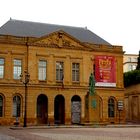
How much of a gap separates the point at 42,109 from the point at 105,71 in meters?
10.1

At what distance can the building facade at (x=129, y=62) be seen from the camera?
105 meters

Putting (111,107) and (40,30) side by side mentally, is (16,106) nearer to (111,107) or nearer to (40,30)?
(40,30)

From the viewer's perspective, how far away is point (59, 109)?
52125 mm

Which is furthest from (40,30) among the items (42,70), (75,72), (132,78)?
(132,78)

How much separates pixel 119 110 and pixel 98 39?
10.8 meters

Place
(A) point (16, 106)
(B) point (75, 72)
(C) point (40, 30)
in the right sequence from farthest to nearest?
(C) point (40, 30) → (B) point (75, 72) → (A) point (16, 106)

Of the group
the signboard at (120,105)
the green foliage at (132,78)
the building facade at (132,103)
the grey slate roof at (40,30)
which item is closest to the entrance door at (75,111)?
the signboard at (120,105)

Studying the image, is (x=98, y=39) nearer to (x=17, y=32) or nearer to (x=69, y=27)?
(x=69, y=27)

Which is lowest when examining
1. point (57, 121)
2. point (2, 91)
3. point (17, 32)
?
point (57, 121)

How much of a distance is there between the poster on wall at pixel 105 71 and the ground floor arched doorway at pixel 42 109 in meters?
7.43

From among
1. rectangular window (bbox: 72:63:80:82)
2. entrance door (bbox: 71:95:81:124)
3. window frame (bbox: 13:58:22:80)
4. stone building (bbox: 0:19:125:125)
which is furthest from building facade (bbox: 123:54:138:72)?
window frame (bbox: 13:58:22:80)

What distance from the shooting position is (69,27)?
5759 centimetres

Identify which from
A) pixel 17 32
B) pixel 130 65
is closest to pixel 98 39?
pixel 17 32

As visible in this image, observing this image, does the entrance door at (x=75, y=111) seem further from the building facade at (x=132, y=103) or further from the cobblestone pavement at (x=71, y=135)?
the cobblestone pavement at (x=71, y=135)
